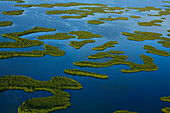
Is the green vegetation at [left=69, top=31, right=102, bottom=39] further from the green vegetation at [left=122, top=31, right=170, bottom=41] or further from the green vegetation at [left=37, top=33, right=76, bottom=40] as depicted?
the green vegetation at [left=122, top=31, right=170, bottom=41]

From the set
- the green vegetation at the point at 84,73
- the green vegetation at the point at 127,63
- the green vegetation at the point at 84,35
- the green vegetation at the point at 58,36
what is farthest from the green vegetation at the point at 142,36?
the green vegetation at the point at 84,73

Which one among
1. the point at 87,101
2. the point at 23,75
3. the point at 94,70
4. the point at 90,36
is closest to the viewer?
the point at 87,101

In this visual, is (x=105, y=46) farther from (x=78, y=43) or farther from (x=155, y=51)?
(x=155, y=51)

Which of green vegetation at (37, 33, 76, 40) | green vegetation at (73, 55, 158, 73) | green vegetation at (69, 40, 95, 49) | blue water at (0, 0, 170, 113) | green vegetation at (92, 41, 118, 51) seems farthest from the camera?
green vegetation at (37, 33, 76, 40)

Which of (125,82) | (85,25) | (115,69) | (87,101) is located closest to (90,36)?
(85,25)

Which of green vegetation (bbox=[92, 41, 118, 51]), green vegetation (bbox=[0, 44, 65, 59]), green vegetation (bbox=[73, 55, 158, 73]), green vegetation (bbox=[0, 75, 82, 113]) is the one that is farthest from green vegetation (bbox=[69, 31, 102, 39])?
green vegetation (bbox=[0, 75, 82, 113])

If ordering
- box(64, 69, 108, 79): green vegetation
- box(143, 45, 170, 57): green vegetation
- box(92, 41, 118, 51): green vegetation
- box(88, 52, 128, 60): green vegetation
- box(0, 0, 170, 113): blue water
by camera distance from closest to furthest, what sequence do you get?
box(0, 0, 170, 113): blue water, box(64, 69, 108, 79): green vegetation, box(88, 52, 128, 60): green vegetation, box(143, 45, 170, 57): green vegetation, box(92, 41, 118, 51): green vegetation

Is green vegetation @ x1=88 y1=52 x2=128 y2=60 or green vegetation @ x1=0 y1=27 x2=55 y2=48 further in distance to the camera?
green vegetation @ x1=0 y1=27 x2=55 y2=48

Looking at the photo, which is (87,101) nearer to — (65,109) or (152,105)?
(65,109)
